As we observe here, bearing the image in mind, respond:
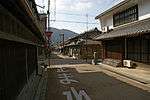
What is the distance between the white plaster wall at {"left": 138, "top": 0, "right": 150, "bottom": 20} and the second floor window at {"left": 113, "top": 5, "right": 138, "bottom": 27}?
81 cm

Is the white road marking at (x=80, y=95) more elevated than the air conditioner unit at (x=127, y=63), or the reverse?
the air conditioner unit at (x=127, y=63)

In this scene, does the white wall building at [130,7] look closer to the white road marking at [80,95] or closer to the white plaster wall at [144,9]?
the white plaster wall at [144,9]

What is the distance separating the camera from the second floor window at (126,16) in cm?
2417

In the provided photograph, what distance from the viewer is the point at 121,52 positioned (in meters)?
25.8

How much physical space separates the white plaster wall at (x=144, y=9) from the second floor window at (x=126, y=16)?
81 centimetres

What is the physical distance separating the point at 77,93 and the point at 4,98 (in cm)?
654

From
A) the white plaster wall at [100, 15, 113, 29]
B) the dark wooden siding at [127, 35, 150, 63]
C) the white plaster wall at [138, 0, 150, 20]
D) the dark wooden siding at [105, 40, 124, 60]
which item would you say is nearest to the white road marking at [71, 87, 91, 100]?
the dark wooden siding at [127, 35, 150, 63]

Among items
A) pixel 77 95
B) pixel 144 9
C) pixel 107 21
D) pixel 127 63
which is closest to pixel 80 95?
pixel 77 95

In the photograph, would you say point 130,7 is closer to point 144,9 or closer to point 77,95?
point 144,9

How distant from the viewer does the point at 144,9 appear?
881 inches

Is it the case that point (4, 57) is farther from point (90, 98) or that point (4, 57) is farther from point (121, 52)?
point (121, 52)

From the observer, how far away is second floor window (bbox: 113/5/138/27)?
79.3 ft

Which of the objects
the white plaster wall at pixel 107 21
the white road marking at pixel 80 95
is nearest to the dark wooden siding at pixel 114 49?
the white plaster wall at pixel 107 21

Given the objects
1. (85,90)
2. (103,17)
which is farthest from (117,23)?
(85,90)
